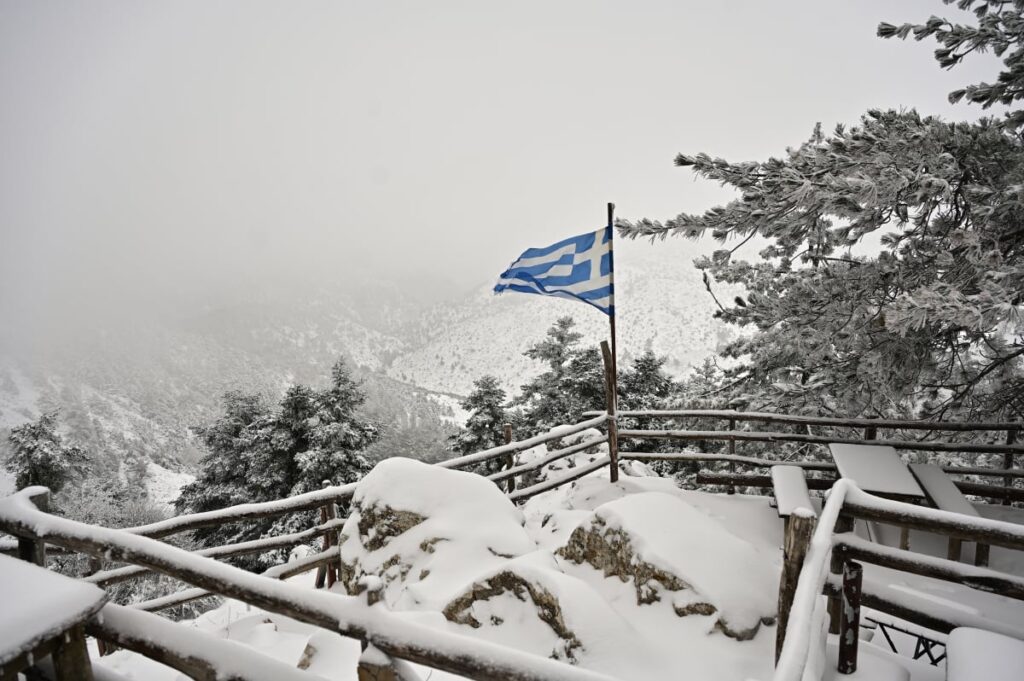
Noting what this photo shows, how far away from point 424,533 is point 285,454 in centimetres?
1974

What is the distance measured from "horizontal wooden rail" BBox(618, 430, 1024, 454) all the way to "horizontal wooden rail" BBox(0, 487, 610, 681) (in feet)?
19.6

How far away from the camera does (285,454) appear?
70.6ft

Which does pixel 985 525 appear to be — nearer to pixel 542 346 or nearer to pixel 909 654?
pixel 909 654

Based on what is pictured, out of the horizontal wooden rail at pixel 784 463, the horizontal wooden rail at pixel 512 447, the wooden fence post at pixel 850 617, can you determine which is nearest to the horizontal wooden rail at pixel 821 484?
the horizontal wooden rail at pixel 784 463

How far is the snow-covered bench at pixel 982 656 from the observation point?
6.78 ft

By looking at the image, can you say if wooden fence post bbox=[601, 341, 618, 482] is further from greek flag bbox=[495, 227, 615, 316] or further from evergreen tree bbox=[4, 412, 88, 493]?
evergreen tree bbox=[4, 412, 88, 493]

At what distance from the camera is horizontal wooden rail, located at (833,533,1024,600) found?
230 centimetres

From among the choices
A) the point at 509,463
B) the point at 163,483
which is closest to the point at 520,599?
the point at 509,463

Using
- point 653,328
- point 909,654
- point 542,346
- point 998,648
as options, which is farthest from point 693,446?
point 653,328

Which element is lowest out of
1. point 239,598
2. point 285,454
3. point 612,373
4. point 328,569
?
point 285,454

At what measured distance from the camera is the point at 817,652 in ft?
8.02

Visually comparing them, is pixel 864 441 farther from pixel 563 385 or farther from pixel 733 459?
pixel 563 385

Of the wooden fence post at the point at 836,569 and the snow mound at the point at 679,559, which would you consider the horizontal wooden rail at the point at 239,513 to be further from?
the wooden fence post at the point at 836,569

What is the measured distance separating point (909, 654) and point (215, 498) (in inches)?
1027
